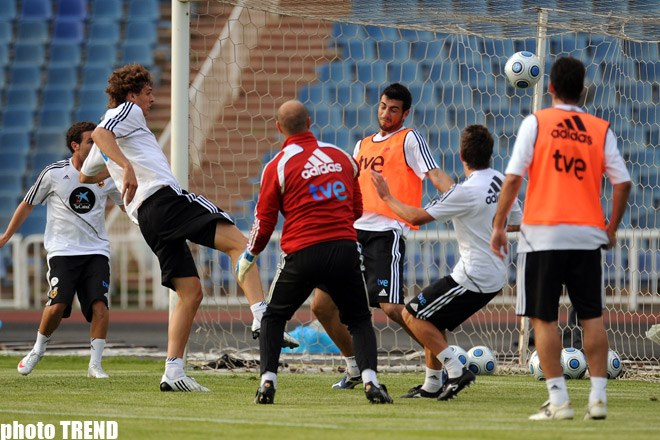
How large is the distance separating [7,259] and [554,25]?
39.8ft

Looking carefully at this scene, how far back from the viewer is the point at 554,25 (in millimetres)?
9336

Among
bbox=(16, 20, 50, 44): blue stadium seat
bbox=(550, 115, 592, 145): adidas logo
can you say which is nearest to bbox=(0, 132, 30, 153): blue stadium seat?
bbox=(16, 20, 50, 44): blue stadium seat

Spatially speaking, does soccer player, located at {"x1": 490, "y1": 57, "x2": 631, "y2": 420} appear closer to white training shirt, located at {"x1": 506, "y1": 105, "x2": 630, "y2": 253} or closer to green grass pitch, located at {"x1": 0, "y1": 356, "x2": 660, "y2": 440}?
white training shirt, located at {"x1": 506, "y1": 105, "x2": 630, "y2": 253}

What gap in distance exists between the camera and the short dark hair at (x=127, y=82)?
6.84m

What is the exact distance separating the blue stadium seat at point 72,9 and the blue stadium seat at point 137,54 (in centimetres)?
152

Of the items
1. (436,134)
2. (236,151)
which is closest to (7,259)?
(236,151)

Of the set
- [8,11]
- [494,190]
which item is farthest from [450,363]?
[8,11]

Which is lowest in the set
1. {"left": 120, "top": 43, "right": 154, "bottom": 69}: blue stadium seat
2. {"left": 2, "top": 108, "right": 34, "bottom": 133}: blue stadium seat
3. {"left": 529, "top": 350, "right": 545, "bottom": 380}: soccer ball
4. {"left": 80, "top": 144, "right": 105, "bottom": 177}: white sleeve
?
{"left": 529, "top": 350, "right": 545, "bottom": 380}: soccer ball

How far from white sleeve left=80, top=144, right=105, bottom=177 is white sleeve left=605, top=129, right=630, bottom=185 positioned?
3.44 m

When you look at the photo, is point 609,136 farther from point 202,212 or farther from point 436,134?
point 436,134

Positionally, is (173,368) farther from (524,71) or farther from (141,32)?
(141,32)

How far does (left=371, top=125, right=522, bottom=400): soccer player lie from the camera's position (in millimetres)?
5961

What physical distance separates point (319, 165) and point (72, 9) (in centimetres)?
1719

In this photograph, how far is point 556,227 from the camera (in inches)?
200
